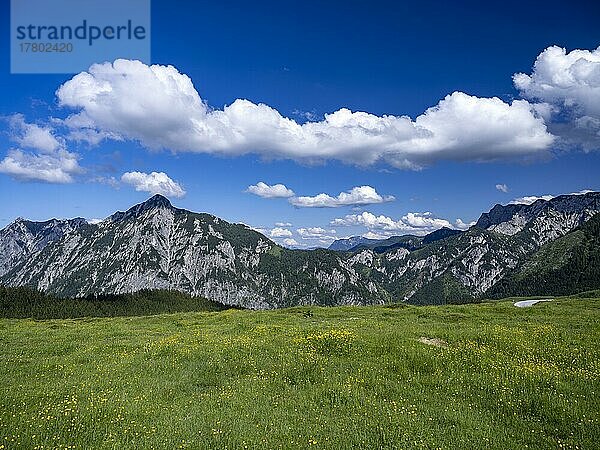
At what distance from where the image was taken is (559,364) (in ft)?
68.5

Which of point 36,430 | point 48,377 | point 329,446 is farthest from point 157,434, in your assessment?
point 48,377

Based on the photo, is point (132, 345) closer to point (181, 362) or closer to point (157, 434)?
point (181, 362)

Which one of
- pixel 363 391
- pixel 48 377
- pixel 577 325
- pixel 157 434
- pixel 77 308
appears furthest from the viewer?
pixel 77 308

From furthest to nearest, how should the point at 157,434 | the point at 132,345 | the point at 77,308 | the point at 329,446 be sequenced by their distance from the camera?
the point at 77,308
the point at 132,345
the point at 157,434
the point at 329,446

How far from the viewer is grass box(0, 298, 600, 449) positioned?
1439cm

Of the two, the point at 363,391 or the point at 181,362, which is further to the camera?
the point at 181,362

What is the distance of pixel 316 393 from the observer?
18.5 m

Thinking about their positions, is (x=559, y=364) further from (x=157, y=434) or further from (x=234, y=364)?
(x=157, y=434)

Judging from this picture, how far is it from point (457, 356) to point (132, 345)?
21.0 meters

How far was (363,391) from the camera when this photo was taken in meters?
18.4

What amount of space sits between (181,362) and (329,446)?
12754 millimetres

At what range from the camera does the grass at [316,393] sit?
14.4 meters

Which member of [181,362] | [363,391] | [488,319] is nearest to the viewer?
[363,391]

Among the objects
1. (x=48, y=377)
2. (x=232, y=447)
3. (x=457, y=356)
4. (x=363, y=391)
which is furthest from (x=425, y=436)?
(x=48, y=377)
